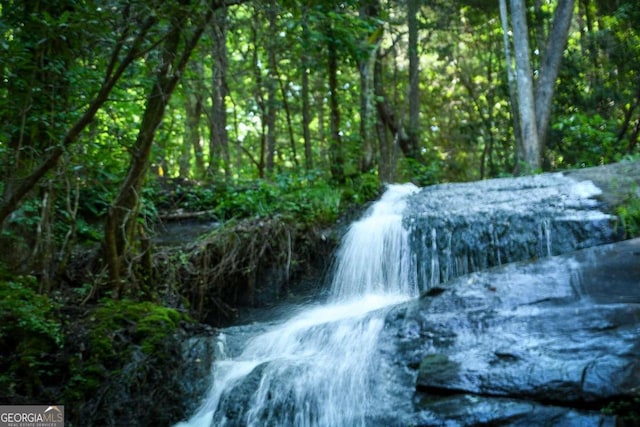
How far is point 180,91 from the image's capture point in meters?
6.46

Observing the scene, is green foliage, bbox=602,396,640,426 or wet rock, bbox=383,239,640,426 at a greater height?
wet rock, bbox=383,239,640,426

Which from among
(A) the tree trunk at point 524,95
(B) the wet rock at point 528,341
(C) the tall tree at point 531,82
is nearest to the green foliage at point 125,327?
(B) the wet rock at point 528,341

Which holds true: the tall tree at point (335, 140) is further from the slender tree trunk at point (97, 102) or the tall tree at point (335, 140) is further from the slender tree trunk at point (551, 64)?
the slender tree trunk at point (97, 102)

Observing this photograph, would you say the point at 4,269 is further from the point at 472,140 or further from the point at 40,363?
A: the point at 472,140

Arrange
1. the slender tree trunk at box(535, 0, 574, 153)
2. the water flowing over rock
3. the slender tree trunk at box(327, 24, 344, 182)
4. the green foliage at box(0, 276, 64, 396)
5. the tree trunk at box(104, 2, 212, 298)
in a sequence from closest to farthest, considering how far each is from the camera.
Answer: the green foliage at box(0, 276, 64, 396) < the tree trunk at box(104, 2, 212, 298) < the water flowing over rock < the slender tree trunk at box(327, 24, 344, 182) < the slender tree trunk at box(535, 0, 574, 153)

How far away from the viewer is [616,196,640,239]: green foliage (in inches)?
241

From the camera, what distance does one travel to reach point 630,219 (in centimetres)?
620

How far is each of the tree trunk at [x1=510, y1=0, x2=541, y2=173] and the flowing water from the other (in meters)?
2.76

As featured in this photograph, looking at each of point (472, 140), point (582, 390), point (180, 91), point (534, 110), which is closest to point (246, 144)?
→ point (472, 140)

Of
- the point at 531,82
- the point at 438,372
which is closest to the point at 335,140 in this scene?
the point at 531,82

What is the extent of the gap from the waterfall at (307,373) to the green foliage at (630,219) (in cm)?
249

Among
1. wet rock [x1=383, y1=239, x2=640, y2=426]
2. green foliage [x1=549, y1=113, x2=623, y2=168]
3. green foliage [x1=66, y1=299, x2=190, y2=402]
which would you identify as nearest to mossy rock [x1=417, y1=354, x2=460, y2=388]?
wet rock [x1=383, y1=239, x2=640, y2=426]

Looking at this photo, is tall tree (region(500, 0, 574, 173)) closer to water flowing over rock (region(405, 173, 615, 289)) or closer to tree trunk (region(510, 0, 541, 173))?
tree trunk (region(510, 0, 541, 173))

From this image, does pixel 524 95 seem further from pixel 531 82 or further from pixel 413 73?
pixel 413 73
